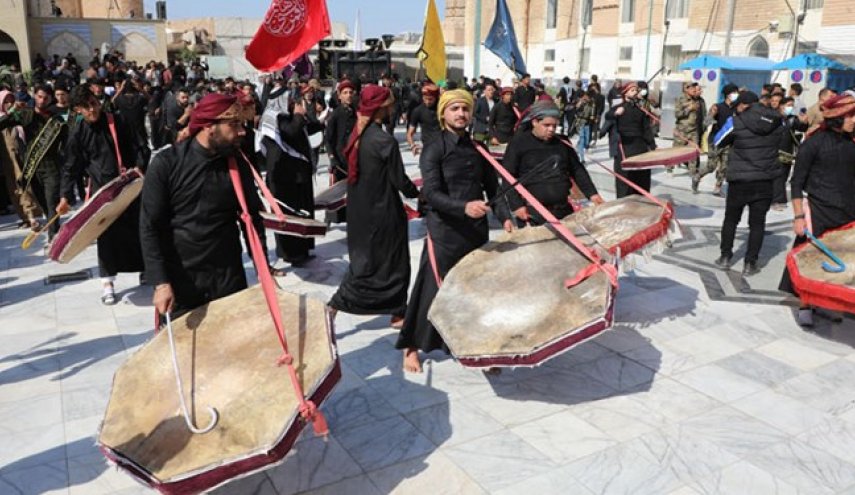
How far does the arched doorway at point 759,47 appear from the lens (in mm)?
24172

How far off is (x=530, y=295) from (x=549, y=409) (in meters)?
0.81

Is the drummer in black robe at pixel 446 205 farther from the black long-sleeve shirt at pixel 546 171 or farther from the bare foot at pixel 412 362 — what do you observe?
the black long-sleeve shirt at pixel 546 171

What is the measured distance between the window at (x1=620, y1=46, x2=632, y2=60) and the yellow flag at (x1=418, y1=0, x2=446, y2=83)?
21.8 m

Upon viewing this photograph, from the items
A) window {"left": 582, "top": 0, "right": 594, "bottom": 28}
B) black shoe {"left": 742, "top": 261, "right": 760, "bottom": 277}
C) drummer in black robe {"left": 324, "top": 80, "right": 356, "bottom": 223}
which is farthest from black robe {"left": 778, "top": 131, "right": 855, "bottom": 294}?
window {"left": 582, "top": 0, "right": 594, "bottom": 28}

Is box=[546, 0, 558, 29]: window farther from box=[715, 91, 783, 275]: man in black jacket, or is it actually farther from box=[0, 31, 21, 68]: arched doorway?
box=[715, 91, 783, 275]: man in black jacket

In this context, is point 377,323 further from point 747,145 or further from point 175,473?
point 747,145

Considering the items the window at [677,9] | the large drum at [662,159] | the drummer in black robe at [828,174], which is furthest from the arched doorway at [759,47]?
the drummer in black robe at [828,174]

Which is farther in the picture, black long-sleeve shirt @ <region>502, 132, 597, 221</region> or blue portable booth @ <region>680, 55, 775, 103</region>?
blue portable booth @ <region>680, 55, 775, 103</region>

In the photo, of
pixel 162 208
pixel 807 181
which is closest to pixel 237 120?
pixel 162 208

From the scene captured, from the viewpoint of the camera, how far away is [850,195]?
17.3 feet

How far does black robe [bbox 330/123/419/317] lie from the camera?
462cm

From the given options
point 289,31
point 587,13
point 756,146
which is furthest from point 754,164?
point 587,13

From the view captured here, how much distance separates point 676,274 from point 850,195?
5.77ft

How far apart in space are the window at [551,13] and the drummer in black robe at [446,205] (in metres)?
34.2
